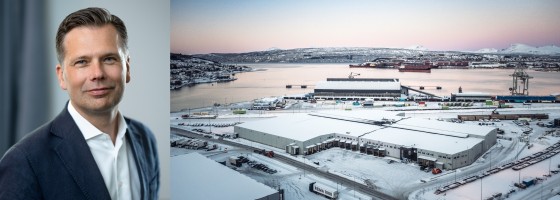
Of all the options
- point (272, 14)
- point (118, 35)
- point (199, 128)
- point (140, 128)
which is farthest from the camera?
point (199, 128)

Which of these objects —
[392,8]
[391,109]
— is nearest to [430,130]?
[391,109]

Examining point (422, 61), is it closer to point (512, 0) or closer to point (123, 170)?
point (512, 0)

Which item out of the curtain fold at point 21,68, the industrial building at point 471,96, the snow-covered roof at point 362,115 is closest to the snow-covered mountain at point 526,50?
the industrial building at point 471,96

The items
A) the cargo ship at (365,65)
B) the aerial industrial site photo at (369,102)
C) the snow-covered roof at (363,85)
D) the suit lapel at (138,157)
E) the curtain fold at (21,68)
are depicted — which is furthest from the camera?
the snow-covered roof at (363,85)

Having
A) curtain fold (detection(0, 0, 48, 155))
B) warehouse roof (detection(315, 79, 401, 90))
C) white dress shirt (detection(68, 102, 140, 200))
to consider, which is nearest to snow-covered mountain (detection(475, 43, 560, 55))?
warehouse roof (detection(315, 79, 401, 90))

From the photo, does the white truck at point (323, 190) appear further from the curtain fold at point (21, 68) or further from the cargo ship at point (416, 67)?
the curtain fold at point (21, 68)

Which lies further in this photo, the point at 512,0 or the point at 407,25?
the point at 407,25
